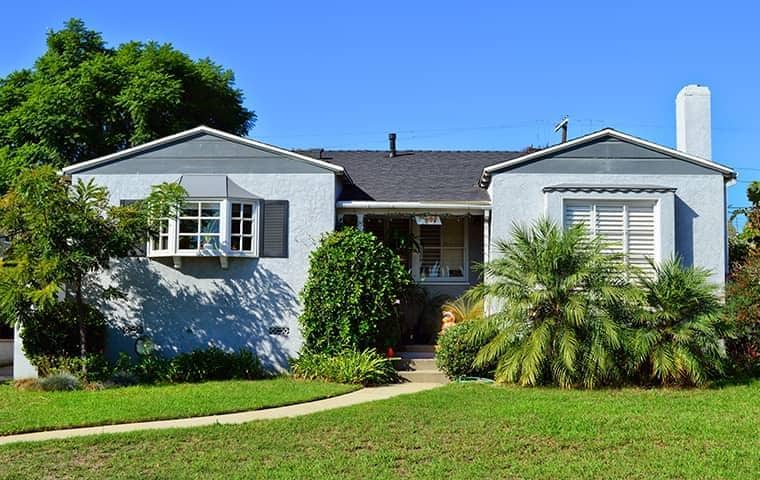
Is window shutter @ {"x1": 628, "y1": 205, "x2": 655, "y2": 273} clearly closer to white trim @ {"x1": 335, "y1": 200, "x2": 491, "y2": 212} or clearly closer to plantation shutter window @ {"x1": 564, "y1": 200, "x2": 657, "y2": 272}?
plantation shutter window @ {"x1": 564, "y1": 200, "x2": 657, "y2": 272}

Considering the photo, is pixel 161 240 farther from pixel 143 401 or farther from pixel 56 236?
pixel 143 401

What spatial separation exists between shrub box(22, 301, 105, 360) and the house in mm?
722

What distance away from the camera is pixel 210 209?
14.0 meters

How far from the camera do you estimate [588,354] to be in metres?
11.7

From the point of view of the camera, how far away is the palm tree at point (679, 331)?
11570 millimetres

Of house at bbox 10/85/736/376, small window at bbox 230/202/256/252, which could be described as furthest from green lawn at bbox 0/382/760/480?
small window at bbox 230/202/256/252

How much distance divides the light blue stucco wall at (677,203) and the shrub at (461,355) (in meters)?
2.21

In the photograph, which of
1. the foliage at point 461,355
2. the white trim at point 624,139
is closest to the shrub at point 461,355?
the foliage at point 461,355

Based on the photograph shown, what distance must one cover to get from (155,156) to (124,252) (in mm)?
2458

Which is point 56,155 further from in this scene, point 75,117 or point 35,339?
point 35,339

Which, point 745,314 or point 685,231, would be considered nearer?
point 745,314

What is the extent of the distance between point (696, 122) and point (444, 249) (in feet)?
19.7

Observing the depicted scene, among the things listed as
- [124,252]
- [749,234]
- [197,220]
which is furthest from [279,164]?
[749,234]

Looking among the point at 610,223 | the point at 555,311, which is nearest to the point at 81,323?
the point at 555,311
